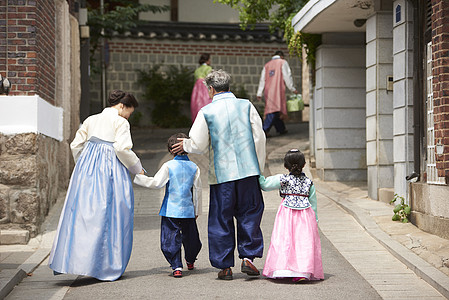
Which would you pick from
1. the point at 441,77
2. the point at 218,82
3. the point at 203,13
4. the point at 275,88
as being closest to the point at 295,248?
the point at 218,82

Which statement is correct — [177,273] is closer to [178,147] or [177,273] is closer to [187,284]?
[187,284]

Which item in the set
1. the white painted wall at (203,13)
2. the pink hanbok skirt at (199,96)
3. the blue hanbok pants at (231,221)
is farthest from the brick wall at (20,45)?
the white painted wall at (203,13)

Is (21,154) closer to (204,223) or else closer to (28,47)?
(28,47)

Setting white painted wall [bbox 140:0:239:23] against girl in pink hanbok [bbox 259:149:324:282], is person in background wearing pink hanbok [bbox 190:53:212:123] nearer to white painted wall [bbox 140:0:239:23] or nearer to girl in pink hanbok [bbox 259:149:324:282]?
white painted wall [bbox 140:0:239:23]

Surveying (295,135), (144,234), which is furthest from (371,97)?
(295,135)

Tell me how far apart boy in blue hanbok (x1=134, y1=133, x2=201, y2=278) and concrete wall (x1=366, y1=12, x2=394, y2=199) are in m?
4.26

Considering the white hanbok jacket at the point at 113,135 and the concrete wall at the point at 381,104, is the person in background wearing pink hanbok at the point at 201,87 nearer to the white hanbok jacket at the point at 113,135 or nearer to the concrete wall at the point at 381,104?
the concrete wall at the point at 381,104

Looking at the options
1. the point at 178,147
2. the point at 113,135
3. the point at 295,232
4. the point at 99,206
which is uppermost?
the point at 113,135

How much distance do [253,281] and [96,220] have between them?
1464 millimetres

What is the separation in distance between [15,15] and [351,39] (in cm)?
602

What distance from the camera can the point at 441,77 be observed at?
Answer: 808 centimetres

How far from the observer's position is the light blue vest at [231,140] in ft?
21.5

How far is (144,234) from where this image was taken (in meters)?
9.02

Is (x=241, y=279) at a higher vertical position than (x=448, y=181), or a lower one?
lower
